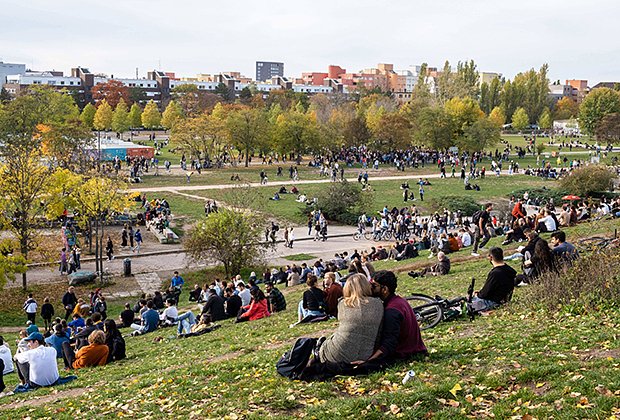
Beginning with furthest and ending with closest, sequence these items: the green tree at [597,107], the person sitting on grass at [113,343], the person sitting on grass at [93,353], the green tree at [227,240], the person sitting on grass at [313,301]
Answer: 1. the green tree at [597,107]
2. the green tree at [227,240]
3. the person sitting on grass at [313,301]
4. the person sitting on grass at [113,343]
5. the person sitting on grass at [93,353]

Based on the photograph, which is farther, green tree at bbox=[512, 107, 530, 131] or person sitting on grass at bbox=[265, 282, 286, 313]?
green tree at bbox=[512, 107, 530, 131]

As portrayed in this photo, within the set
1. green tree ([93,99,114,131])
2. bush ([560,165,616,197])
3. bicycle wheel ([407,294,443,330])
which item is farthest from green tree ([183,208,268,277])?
green tree ([93,99,114,131])

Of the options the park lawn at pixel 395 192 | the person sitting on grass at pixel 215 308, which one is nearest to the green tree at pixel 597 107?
the park lawn at pixel 395 192

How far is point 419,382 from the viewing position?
6.50m

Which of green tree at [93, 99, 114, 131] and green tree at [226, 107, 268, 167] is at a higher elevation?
green tree at [93, 99, 114, 131]

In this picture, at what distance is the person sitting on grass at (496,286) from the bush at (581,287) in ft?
1.10

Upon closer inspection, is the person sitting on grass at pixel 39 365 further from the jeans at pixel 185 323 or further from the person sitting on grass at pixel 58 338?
the jeans at pixel 185 323

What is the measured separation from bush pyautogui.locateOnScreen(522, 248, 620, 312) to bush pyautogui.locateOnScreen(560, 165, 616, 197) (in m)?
33.4

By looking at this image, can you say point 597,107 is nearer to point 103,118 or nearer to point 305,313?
point 103,118

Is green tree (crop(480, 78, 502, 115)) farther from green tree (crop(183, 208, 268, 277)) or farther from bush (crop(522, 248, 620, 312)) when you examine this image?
bush (crop(522, 248, 620, 312))

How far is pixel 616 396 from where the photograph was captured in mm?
5500

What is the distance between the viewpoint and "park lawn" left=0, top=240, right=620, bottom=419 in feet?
19.2

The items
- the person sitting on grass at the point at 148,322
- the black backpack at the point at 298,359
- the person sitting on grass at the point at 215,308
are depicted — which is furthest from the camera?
the person sitting on grass at the point at 148,322

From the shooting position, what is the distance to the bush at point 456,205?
37469 millimetres
